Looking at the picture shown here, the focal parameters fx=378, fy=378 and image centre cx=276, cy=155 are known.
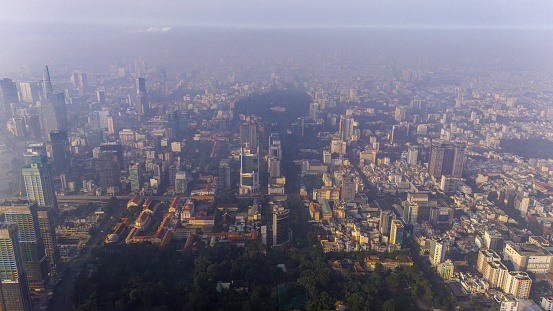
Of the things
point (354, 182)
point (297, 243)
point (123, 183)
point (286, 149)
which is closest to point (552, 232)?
point (354, 182)

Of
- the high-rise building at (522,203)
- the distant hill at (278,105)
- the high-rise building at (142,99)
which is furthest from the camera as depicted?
the high-rise building at (142,99)

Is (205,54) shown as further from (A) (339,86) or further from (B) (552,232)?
(B) (552,232)

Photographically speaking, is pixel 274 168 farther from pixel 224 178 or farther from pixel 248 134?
pixel 248 134

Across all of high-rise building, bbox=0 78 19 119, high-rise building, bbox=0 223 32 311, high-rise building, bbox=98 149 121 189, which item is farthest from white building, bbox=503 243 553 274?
high-rise building, bbox=0 78 19 119

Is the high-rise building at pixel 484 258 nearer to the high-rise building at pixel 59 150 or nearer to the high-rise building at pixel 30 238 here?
the high-rise building at pixel 30 238

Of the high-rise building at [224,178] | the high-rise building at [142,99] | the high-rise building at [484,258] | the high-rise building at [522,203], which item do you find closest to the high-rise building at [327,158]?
the high-rise building at [224,178]

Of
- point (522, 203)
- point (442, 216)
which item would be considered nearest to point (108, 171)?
point (442, 216)

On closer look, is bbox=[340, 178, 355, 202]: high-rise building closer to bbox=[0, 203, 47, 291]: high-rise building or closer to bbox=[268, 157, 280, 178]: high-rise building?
bbox=[268, 157, 280, 178]: high-rise building
